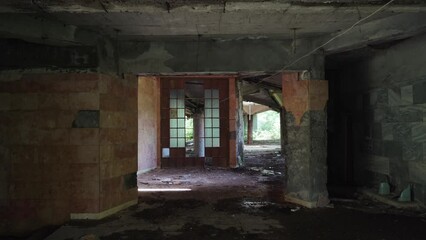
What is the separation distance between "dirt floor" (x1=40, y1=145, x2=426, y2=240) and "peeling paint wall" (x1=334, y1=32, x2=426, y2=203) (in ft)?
2.29

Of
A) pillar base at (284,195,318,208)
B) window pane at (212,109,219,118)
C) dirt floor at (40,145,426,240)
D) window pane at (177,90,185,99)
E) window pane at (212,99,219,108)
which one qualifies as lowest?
dirt floor at (40,145,426,240)

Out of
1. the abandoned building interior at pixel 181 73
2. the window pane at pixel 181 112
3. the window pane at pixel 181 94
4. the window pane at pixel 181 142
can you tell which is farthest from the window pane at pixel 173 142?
the abandoned building interior at pixel 181 73

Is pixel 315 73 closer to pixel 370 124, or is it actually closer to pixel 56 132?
pixel 370 124

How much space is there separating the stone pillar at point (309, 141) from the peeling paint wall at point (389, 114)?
1217 mm

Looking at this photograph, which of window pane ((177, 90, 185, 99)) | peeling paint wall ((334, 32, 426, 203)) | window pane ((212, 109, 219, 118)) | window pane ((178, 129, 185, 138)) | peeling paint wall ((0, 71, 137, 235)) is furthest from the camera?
window pane ((212, 109, 219, 118))

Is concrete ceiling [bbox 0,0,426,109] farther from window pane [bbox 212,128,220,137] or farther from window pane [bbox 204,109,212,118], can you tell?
window pane [bbox 212,128,220,137]

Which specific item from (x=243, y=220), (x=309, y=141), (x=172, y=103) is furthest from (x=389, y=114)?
(x=172, y=103)

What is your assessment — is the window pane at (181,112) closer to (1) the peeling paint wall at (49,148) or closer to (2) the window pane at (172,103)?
(2) the window pane at (172,103)

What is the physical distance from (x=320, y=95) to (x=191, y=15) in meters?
2.51

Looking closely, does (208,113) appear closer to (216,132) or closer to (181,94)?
(216,132)

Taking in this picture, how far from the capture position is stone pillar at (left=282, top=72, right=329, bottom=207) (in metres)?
5.48

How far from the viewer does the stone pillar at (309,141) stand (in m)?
5.48

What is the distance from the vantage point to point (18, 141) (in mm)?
4988

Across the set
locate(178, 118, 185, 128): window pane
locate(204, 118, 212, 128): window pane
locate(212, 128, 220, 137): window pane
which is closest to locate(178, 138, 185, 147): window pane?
locate(178, 118, 185, 128): window pane
